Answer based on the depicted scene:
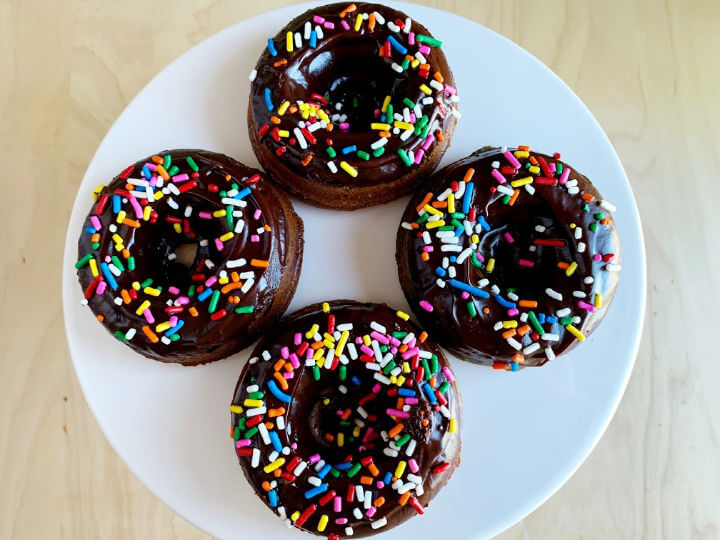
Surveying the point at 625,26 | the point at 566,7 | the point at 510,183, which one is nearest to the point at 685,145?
the point at 625,26

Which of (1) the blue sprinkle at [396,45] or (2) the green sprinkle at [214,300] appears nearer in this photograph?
(2) the green sprinkle at [214,300]

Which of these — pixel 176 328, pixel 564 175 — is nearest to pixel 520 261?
pixel 564 175

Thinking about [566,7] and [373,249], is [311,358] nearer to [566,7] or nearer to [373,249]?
[373,249]

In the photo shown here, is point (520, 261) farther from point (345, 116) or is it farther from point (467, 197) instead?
point (345, 116)

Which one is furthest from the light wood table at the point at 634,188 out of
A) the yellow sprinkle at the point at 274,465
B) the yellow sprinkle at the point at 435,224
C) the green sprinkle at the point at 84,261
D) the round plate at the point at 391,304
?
the yellow sprinkle at the point at 435,224

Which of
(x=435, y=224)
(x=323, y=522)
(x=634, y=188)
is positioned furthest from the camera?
(x=634, y=188)

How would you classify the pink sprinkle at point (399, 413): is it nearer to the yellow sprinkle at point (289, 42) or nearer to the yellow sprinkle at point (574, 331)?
the yellow sprinkle at point (574, 331)
